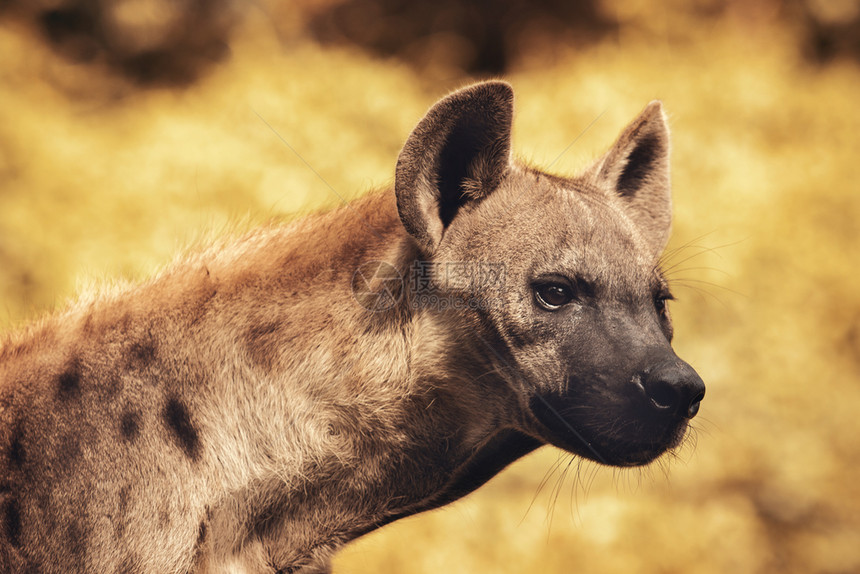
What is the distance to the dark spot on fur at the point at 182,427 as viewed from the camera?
4.50ft

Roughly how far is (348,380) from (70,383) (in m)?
0.49

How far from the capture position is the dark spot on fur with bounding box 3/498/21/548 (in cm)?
130

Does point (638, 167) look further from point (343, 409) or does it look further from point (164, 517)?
point (164, 517)

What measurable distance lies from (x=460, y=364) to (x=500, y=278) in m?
0.17

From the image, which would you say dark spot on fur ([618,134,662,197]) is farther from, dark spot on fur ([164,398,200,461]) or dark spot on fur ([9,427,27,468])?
dark spot on fur ([9,427,27,468])

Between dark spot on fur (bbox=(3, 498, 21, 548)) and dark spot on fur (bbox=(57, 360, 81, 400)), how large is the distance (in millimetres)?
191

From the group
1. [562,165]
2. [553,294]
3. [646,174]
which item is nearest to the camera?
Answer: [553,294]

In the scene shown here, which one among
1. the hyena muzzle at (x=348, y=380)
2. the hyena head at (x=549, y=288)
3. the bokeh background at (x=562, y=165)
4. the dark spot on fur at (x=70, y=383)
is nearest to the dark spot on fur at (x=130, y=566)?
the hyena muzzle at (x=348, y=380)

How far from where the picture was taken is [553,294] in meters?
1.40

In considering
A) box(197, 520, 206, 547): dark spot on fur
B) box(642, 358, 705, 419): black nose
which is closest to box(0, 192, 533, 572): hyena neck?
box(197, 520, 206, 547): dark spot on fur

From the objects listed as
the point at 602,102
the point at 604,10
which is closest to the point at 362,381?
the point at 602,102

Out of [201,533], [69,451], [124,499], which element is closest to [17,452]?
[69,451]

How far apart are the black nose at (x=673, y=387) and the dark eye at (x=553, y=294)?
0.19 m

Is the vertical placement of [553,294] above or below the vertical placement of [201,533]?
above
